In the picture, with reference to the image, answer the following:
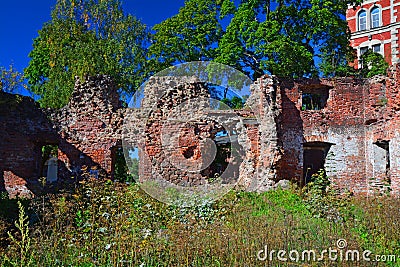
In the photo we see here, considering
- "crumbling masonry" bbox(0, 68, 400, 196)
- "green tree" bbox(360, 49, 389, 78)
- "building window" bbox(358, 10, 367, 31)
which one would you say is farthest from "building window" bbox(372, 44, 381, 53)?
"crumbling masonry" bbox(0, 68, 400, 196)

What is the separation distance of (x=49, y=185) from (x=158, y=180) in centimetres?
385

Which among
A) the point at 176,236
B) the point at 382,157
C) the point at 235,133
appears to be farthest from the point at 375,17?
the point at 176,236

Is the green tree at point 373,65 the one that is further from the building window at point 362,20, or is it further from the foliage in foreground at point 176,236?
the foliage in foreground at point 176,236

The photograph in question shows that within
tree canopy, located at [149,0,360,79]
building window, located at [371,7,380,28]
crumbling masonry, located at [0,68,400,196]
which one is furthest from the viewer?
building window, located at [371,7,380,28]

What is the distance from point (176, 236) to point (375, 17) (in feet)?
98.7

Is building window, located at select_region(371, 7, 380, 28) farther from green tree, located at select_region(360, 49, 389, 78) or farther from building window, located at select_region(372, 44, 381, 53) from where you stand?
green tree, located at select_region(360, 49, 389, 78)

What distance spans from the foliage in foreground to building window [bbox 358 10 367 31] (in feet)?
85.2

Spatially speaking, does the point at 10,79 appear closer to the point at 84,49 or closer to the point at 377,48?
the point at 84,49

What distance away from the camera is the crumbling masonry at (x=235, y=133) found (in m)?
15.1

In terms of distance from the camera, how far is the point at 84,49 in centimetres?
2412

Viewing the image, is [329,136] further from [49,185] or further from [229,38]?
[49,185]

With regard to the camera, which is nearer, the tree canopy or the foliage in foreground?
the foliage in foreground

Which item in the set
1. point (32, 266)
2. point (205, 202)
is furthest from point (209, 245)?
point (205, 202)

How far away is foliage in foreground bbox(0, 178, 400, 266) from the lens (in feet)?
17.9
